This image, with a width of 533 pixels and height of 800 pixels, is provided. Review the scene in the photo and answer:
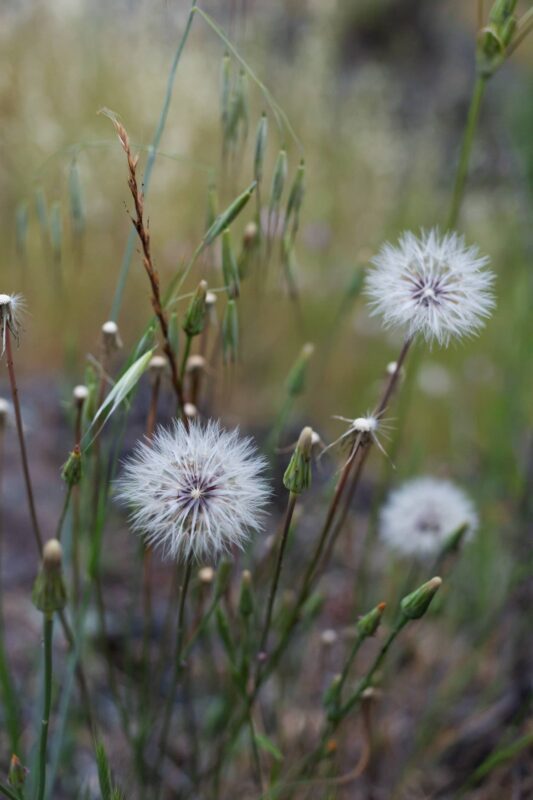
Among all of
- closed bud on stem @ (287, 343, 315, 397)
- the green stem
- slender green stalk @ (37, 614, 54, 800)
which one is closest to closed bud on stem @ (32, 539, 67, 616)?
slender green stalk @ (37, 614, 54, 800)

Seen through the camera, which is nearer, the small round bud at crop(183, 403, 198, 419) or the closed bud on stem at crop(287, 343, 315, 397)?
the small round bud at crop(183, 403, 198, 419)

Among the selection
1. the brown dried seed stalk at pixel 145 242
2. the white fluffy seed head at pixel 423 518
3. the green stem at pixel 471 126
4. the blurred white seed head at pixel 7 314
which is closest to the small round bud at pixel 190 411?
the brown dried seed stalk at pixel 145 242

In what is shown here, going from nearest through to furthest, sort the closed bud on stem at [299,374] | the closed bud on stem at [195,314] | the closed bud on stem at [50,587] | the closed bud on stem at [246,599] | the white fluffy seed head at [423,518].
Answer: the closed bud on stem at [50,587], the closed bud on stem at [195,314], the closed bud on stem at [246,599], the closed bud on stem at [299,374], the white fluffy seed head at [423,518]

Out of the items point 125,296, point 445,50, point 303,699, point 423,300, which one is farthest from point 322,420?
point 445,50

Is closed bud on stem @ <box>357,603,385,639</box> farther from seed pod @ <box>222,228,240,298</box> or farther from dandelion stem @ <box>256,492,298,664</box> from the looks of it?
seed pod @ <box>222,228,240,298</box>

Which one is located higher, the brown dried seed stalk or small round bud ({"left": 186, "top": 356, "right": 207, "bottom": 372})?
small round bud ({"left": 186, "top": 356, "right": 207, "bottom": 372})

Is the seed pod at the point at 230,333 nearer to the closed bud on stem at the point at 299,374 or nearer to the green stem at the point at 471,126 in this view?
the closed bud on stem at the point at 299,374

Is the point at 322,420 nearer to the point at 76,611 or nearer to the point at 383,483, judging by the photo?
the point at 383,483
